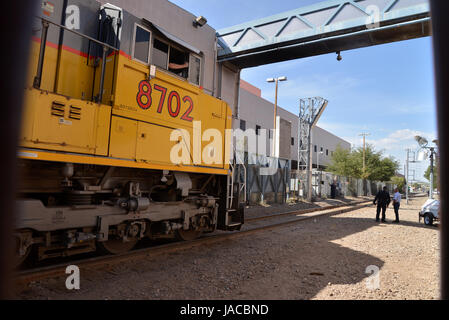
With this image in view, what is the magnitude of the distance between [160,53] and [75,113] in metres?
2.40

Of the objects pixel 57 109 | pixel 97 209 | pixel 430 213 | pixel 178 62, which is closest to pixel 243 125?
pixel 430 213

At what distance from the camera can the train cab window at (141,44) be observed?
529 cm

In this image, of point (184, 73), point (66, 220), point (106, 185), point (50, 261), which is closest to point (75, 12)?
point (184, 73)

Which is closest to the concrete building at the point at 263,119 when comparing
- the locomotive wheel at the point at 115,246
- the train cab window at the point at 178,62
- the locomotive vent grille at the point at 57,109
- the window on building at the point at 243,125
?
the window on building at the point at 243,125

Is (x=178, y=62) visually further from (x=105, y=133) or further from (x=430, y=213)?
(x=430, y=213)

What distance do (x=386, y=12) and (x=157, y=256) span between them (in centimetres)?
1192

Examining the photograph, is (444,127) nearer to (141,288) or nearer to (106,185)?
(141,288)

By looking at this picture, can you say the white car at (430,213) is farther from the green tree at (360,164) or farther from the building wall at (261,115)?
the green tree at (360,164)

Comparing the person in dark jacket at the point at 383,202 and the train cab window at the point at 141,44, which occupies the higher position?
the train cab window at the point at 141,44

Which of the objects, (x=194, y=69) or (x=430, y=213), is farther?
(x=430, y=213)

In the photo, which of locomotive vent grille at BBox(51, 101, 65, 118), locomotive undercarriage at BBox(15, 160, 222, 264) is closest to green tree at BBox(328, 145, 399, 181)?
locomotive undercarriage at BBox(15, 160, 222, 264)

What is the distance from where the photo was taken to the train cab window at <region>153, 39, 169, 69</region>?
571 cm

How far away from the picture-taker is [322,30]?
11430mm

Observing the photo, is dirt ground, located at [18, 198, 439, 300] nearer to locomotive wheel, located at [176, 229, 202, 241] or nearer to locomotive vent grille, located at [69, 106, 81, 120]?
locomotive wheel, located at [176, 229, 202, 241]
